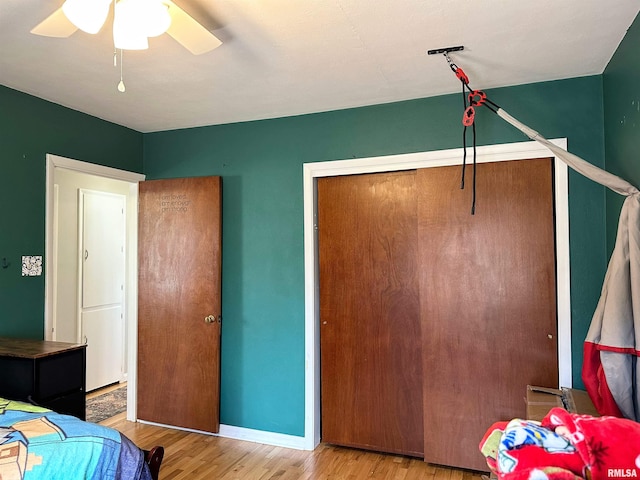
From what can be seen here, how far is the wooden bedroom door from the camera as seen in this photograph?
3359mm

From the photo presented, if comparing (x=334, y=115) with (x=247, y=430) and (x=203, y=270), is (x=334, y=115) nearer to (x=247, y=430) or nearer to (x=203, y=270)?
(x=203, y=270)

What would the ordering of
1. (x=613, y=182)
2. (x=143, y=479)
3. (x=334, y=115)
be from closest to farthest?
(x=143, y=479)
(x=613, y=182)
(x=334, y=115)

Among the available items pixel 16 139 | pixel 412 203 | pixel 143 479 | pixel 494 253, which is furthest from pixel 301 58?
pixel 143 479

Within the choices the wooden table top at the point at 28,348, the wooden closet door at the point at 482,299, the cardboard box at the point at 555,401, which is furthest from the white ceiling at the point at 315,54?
the cardboard box at the point at 555,401

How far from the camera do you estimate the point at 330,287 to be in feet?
10.4

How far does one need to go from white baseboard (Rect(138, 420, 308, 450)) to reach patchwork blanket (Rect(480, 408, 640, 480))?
234 cm

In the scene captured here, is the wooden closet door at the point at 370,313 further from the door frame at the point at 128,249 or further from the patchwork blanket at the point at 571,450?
the patchwork blanket at the point at 571,450

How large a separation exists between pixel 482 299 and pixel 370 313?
755 mm

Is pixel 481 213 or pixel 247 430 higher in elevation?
pixel 481 213

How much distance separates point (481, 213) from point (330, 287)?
1.16 meters

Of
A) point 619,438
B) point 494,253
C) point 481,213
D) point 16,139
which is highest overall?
point 16,139

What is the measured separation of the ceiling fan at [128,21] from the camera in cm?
150

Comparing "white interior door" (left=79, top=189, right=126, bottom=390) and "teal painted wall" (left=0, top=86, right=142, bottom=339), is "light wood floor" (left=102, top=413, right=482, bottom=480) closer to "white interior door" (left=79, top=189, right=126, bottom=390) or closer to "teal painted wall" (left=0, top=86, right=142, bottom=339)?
"teal painted wall" (left=0, top=86, right=142, bottom=339)

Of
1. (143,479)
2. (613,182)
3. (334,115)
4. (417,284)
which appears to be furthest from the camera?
(334,115)
